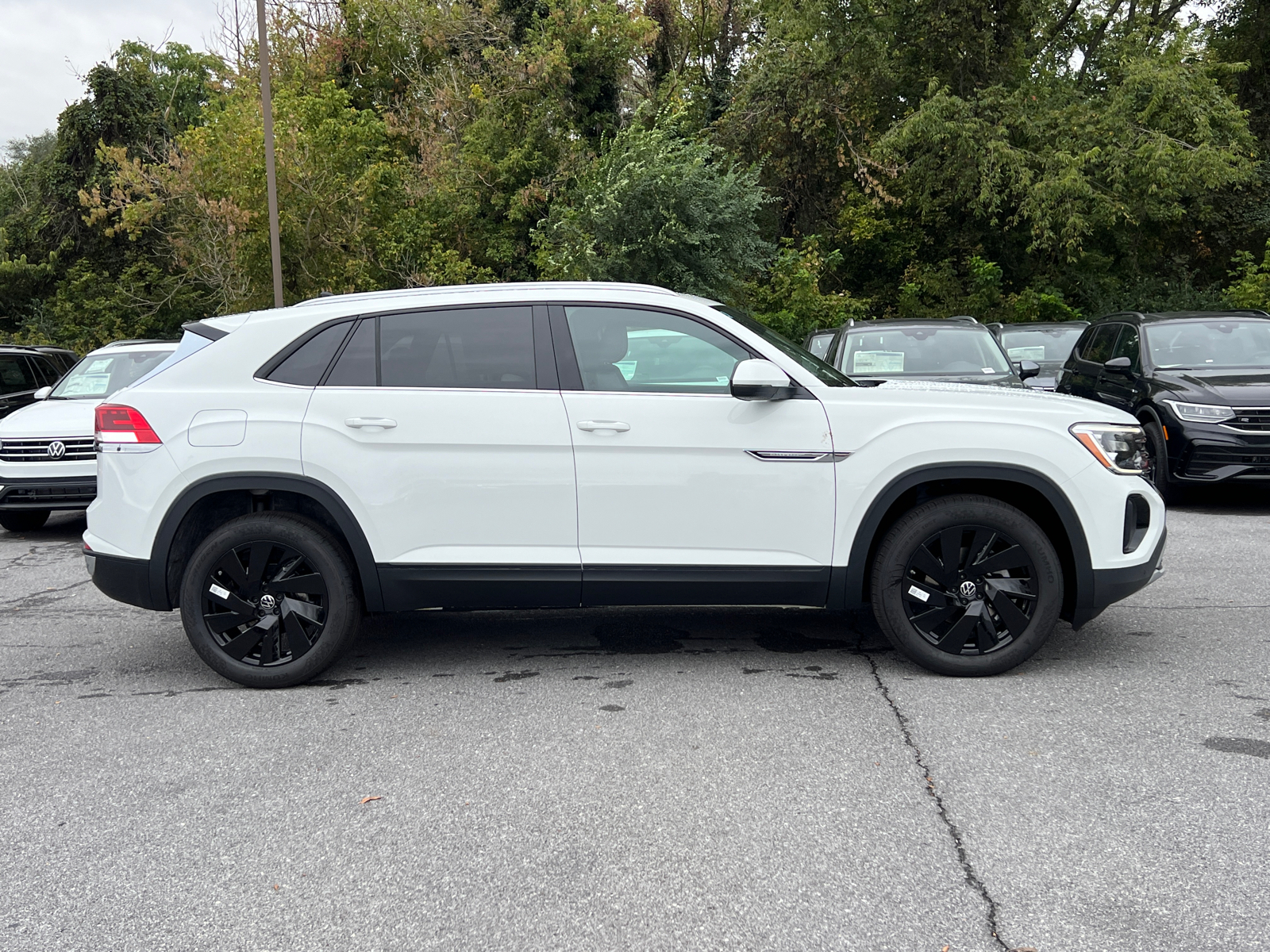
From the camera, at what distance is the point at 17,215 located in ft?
130

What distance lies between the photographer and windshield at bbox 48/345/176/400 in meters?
10.7

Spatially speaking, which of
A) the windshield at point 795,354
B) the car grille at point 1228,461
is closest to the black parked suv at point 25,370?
the windshield at point 795,354

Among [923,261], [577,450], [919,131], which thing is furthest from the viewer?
[923,261]

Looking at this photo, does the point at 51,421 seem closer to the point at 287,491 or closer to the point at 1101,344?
the point at 287,491

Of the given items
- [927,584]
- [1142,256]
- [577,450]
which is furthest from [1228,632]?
[1142,256]

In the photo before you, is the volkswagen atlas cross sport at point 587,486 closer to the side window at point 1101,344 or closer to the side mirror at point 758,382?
the side mirror at point 758,382

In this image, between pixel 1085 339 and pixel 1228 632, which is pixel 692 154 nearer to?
pixel 1085 339

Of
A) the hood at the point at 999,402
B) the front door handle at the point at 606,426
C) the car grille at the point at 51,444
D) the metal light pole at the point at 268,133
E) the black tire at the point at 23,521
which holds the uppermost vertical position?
the metal light pole at the point at 268,133

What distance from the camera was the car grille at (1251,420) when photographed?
930 cm

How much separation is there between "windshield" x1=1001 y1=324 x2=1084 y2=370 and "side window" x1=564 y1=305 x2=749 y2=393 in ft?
40.9

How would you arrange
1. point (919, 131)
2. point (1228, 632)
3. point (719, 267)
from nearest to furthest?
point (1228, 632) → point (719, 267) → point (919, 131)

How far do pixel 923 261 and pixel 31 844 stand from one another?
1178 inches

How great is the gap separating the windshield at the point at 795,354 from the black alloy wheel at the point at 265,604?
2282mm

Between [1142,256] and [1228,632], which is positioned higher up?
[1142,256]
